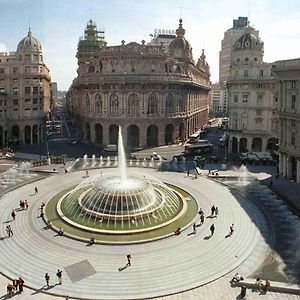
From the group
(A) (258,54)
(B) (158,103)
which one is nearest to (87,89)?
(B) (158,103)

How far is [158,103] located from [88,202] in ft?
164

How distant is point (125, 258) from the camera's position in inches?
1255

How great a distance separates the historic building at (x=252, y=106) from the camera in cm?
7512

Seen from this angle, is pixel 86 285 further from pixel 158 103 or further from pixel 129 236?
pixel 158 103

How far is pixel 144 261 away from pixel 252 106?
5348cm

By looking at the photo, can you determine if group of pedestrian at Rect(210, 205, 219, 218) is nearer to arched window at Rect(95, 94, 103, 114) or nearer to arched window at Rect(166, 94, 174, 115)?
arched window at Rect(166, 94, 174, 115)

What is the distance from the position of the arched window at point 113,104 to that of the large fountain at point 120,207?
141 ft

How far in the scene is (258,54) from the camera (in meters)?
82.2

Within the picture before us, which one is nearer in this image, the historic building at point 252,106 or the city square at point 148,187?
the city square at point 148,187

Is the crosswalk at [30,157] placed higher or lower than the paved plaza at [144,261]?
higher

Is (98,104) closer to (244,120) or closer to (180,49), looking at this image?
(244,120)

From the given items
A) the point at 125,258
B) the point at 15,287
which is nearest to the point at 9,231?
the point at 15,287

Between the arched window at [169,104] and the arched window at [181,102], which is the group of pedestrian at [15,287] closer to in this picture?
the arched window at [169,104]

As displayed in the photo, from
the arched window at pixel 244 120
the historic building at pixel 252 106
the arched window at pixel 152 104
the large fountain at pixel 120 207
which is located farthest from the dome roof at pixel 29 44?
the large fountain at pixel 120 207
